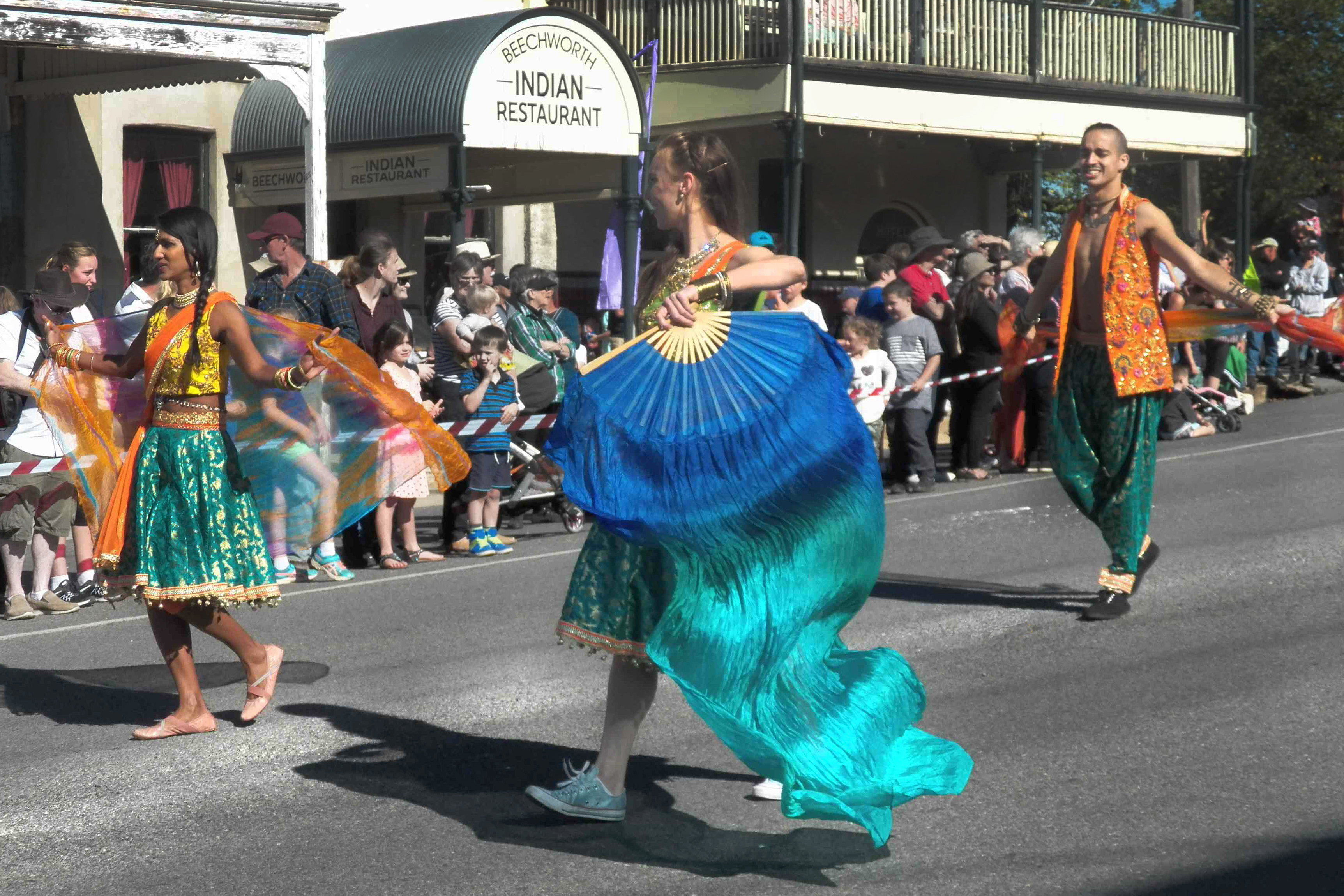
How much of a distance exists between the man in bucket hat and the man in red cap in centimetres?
123

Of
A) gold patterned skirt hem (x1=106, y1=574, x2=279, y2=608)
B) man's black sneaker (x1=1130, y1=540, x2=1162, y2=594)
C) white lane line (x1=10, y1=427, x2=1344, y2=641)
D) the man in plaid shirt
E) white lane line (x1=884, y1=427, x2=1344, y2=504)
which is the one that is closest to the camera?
gold patterned skirt hem (x1=106, y1=574, x2=279, y2=608)

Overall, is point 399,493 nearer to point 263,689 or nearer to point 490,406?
point 490,406

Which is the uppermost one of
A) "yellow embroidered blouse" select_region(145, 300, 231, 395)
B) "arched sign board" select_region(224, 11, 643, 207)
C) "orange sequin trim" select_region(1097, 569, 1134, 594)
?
"arched sign board" select_region(224, 11, 643, 207)

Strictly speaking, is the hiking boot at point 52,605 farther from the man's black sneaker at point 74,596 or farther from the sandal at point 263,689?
the sandal at point 263,689

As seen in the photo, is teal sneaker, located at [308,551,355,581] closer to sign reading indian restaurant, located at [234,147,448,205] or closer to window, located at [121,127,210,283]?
sign reading indian restaurant, located at [234,147,448,205]

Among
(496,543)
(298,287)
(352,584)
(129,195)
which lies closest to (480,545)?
(496,543)

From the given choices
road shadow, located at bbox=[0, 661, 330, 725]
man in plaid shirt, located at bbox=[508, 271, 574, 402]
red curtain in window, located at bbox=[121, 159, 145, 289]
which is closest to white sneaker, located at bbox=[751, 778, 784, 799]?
road shadow, located at bbox=[0, 661, 330, 725]

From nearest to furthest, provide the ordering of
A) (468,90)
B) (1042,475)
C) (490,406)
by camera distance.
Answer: (490,406) < (1042,475) < (468,90)

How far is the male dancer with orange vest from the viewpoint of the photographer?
795 centimetres

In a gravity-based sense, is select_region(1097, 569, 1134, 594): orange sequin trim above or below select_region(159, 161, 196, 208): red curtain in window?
below

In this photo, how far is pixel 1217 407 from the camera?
16.7 meters

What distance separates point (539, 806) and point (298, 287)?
5607 millimetres

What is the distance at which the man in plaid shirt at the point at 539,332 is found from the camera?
11.9 metres

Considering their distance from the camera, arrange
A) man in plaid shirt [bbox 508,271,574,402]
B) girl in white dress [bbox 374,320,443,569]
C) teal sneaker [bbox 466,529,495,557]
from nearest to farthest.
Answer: girl in white dress [bbox 374,320,443,569], teal sneaker [bbox 466,529,495,557], man in plaid shirt [bbox 508,271,574,402]
